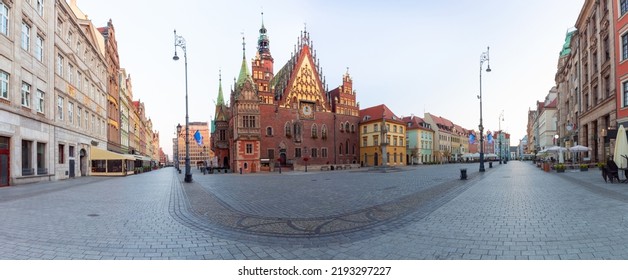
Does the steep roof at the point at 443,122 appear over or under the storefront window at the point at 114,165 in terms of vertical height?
over

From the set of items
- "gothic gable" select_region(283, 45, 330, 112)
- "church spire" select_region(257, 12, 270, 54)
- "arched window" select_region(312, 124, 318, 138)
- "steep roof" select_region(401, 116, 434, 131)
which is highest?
"church spire" select_region(257, 12, 270, 54)

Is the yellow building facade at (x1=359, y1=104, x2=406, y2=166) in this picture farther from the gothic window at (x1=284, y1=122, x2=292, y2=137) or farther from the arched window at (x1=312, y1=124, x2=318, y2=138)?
the gothic window at (x1=284, y1=122, x2=292, y2=137)

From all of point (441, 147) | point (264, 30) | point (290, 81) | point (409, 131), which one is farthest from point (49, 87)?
point (441, 147)

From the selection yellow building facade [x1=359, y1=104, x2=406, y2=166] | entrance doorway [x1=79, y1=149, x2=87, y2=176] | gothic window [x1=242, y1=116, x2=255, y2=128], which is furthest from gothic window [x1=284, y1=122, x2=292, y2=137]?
entrance doorway [x1=79, y1=149, x2=87, y2=176]

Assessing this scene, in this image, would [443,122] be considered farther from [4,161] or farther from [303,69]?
[4,161]

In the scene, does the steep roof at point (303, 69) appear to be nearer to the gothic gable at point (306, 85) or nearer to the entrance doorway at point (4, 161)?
the gothic gable at point (306, 85)

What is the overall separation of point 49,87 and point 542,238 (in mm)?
30709

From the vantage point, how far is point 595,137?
108 feet

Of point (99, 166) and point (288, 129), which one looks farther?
point (288, 129)

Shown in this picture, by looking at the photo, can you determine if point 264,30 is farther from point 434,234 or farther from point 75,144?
point 434,234

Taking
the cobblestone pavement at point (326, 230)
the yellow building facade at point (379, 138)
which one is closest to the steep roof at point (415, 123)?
the yellow building facade at point (379, 138)

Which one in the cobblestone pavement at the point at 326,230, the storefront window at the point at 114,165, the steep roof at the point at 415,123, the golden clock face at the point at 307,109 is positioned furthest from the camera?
the steep roof at the point at 415,123

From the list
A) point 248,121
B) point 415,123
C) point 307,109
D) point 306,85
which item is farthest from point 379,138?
point 248,121

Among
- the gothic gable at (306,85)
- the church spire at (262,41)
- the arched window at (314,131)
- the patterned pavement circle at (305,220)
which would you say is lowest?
the patterned pavement circle at (305,220)
